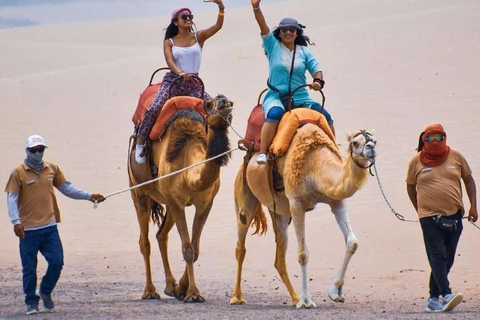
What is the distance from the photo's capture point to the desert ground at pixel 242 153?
12789mm

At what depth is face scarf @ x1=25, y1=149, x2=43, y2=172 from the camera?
10.8 meters

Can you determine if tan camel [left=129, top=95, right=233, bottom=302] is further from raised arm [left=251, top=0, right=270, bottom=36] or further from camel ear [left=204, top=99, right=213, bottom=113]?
raised arm [left=251, top=0, right=270, bottom=36]

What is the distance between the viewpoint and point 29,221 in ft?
35.2

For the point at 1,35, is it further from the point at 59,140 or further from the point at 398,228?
the point at 398,228

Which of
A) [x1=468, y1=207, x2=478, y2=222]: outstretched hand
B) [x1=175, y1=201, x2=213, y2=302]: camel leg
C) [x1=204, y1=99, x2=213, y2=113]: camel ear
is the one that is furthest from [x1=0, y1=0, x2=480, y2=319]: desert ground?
[x1=204, y1=99, x2=213, y2=113]: camel ear

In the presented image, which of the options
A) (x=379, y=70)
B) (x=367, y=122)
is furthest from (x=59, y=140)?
(x=379, y=70)

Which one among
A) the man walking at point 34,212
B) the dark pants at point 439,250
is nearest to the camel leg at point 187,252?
the man walking at point 34,212

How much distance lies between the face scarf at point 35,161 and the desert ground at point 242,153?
1366 millimetres

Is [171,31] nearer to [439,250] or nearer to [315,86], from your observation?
[315,86]

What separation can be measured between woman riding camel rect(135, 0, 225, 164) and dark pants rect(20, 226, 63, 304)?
8.92ft

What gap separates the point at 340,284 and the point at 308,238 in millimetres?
5774

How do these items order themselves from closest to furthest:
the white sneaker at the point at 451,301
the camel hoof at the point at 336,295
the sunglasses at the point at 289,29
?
the white sneaker at the point at 451,301 < the camel hoof at the point at 336,295 < the sunglasses at the point at 289,29

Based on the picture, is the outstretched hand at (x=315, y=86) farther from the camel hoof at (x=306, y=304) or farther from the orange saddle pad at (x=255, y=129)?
the camel hoof at (x=306, y=304)

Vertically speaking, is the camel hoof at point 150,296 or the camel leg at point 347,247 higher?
the camel leg at point 347,247
